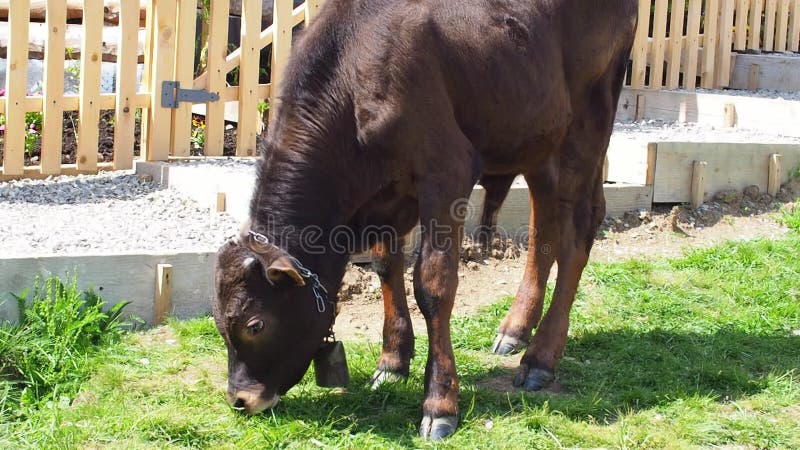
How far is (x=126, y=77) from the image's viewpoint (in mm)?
8094

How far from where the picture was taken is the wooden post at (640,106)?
11125 mm

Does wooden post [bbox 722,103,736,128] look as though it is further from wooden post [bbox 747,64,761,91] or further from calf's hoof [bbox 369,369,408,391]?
calf's hoof [bbox 369,369,408,391]

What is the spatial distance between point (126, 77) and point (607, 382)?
187 inches

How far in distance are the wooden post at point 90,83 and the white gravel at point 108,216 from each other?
7.6 inches

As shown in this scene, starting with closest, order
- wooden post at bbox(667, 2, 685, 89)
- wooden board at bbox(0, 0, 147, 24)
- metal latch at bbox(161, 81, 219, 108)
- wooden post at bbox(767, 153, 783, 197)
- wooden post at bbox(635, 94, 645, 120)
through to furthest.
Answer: metal latch at bbox(161, 81, 219, 108), wooden post at bbox(767, 153, 783, 197), wooden board at bbox(0, 0, 147, 24), wooden post at bbox(635, 94, 645, 120), wooden post at bbox(667, 2, 685, 89)

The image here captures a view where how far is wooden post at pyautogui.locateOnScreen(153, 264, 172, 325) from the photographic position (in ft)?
19.4

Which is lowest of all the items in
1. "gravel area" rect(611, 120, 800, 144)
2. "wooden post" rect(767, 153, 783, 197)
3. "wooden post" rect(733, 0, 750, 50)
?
"wooden post" rect(767, 153, 783, 197)

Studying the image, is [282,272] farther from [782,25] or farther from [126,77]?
[782,25]

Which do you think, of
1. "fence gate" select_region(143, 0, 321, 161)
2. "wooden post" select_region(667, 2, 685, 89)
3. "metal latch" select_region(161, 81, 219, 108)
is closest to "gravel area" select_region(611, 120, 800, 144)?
"wooden post" select_region(667, 2, 685, 89)

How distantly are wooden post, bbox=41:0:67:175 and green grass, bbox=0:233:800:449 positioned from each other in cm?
277

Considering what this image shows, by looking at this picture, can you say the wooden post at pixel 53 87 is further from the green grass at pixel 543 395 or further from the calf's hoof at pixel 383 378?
the calf's hoof at pixel 383 378

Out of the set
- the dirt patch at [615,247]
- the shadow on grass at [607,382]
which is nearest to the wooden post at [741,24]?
the dirt patch at [615,247]

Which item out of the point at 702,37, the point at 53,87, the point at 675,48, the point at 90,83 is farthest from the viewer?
the point at 702,37

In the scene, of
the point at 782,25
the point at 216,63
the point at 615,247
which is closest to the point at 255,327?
the point at 615,247
